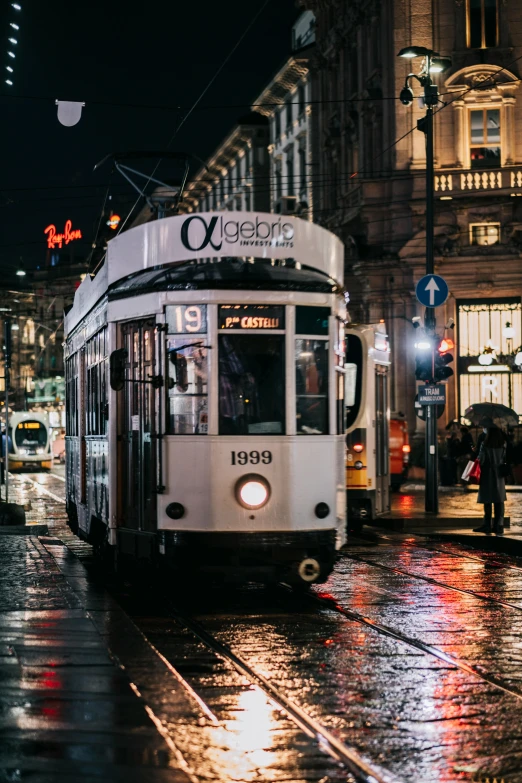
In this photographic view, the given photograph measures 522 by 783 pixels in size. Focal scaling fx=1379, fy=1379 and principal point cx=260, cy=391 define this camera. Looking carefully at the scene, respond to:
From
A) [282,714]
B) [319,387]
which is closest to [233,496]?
[319,387]

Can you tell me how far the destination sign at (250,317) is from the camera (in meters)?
11.4

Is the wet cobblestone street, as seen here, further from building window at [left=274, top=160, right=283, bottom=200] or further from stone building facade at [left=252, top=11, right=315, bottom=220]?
building window at [left=274, top=160, right=283, bottom=200]

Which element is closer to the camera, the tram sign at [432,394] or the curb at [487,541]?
the curb at [487,541]

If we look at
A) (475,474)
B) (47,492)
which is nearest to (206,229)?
(475,474)

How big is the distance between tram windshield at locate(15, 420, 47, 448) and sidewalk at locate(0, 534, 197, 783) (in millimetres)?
50322

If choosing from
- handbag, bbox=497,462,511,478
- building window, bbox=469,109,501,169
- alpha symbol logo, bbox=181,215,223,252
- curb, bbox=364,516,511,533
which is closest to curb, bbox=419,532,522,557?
handbag, bbox=497,462,511,478

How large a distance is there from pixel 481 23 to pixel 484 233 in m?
6.61

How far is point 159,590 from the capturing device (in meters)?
13.0

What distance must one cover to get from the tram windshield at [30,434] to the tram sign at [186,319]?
51.2 m

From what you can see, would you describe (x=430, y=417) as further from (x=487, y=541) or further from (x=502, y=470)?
(x=487, y=541)

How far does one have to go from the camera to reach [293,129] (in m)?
64.9

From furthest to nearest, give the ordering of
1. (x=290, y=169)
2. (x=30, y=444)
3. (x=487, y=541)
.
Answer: (x=290, y=169), (x=30, y=444), (x=487, y=541)

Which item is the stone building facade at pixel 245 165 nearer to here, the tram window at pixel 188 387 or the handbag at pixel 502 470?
the handbag at pixel 502 470

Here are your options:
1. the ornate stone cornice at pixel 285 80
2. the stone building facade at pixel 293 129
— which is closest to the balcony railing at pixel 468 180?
the stone building facade at pixel 293 129
